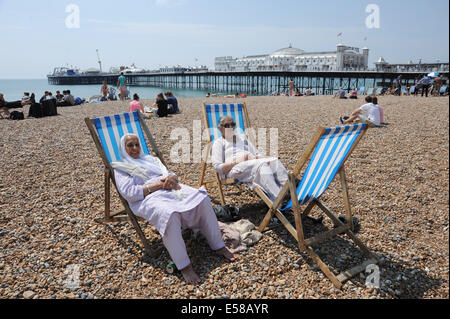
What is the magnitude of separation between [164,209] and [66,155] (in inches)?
166

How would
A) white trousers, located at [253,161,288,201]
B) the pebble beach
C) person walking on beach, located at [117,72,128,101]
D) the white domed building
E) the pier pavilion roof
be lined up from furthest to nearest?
the pier pavilion roof < the white domed building < person walking on beach, located at [117,72,128,101] < white trousers, located at [253,161,288,201] < the pebble beach

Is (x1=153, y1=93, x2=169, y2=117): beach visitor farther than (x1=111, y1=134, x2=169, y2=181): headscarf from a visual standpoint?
Yes

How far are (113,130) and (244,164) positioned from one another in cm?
142

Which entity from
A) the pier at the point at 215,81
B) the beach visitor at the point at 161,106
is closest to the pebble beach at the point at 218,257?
the beach visitor at the point at 161,106

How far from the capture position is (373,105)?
25.1 feet

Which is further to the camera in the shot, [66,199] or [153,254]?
[66,199]

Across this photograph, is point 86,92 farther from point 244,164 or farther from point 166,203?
point 166,203

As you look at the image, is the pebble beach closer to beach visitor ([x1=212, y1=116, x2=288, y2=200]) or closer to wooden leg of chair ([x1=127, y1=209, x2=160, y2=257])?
wooden leg of chair ([x1=127, y1=209, x2=160, y2=257])

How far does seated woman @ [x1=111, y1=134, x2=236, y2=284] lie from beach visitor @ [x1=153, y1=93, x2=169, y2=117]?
24.2ft

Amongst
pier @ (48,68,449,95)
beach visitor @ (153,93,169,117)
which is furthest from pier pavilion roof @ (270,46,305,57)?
beach visitor @ (153,93,169,117)

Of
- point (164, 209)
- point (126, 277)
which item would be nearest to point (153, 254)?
point (126, 277)

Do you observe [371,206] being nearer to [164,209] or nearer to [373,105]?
[164,209]

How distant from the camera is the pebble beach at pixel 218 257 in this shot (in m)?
2.17

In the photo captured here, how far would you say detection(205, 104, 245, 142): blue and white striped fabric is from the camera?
13.5 feet
